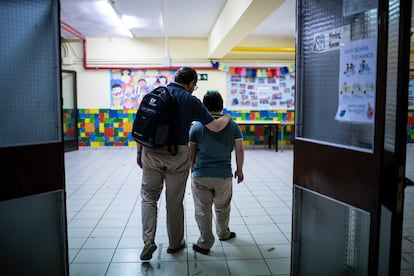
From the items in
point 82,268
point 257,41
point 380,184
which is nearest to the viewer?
point 380,184

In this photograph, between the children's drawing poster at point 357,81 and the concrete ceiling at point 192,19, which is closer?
the children's drawing poster at point 357,81

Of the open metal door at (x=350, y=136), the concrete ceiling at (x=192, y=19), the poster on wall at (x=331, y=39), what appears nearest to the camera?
the open metal door at (x=350, y=136)

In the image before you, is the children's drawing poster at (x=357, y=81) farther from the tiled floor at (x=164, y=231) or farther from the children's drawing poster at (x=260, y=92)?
the children's drawing poster at (x=260, y=92)

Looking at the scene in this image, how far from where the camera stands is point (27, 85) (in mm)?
1921

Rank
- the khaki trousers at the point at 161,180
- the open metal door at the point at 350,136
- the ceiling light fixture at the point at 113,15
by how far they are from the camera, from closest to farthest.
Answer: the open metal door at the point at 350,136
the khaki trousers at the point at 161,180
the ceiling light fixture at the point at 113,15

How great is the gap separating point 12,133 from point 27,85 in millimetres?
269

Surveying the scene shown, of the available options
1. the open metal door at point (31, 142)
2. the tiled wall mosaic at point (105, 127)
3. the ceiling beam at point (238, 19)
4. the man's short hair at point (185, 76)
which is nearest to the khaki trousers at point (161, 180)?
the man's short hair at point (185, 76)

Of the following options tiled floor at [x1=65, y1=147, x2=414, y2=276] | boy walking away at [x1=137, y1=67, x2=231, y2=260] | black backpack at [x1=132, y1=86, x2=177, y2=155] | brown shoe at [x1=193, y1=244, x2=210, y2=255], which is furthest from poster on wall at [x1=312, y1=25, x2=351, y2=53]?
brown shoe at [x1=193, y1=244, x2=210, y2=255]

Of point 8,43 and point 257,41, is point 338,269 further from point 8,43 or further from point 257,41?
point 257,41

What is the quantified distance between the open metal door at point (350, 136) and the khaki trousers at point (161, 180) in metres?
0.83

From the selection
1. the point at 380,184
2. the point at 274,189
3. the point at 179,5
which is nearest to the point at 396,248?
the point at 380,184

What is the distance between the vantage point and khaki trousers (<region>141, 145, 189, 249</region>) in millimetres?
2527

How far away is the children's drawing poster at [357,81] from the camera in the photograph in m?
1.55

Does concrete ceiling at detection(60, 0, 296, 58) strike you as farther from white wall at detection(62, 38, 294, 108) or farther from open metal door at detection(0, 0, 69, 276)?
open metal door at detection(0, 0, 69, 276)
